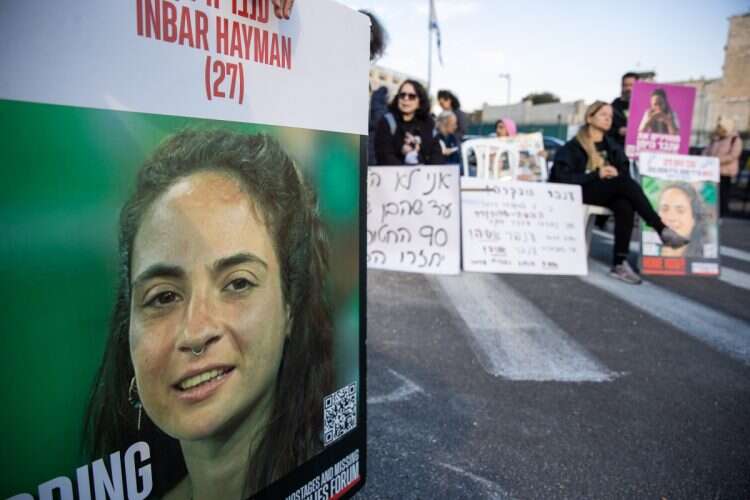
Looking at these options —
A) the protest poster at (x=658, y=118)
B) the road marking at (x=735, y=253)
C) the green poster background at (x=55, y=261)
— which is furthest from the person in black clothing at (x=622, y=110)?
the green poster background at (x=55, y=261)

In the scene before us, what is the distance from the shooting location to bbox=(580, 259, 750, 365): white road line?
12.5ft

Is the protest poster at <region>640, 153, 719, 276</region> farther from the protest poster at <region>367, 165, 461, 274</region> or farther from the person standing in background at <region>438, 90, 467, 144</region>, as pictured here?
the person standing in background at <region>438, 90, 467, 144</region>

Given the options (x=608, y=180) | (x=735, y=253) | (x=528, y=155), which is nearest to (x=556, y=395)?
(x=608, y=180)

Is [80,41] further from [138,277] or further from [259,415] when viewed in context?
[259,415]

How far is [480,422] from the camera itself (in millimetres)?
2598

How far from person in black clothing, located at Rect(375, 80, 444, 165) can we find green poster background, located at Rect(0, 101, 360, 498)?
15.5 feet

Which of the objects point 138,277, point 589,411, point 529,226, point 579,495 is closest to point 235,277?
point 138,277

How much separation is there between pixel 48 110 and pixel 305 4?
678mm

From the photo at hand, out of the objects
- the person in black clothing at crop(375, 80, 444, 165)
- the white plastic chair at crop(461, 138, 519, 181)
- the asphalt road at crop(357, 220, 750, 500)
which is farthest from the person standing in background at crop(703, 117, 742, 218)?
the person in black clothing at crop(375, 80, 444, 165)

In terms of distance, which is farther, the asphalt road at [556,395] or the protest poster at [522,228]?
the protest poster at [522,228]

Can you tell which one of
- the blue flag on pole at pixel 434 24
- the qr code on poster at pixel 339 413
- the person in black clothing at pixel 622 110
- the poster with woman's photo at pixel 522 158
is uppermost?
the blue flag on pole at pixel 434 24

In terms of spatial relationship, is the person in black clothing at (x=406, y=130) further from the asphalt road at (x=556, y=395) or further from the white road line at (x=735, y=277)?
the white road line at (x=735, y=277)

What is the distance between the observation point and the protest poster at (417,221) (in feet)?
17.8

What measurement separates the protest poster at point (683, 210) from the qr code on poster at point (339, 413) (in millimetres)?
5249
